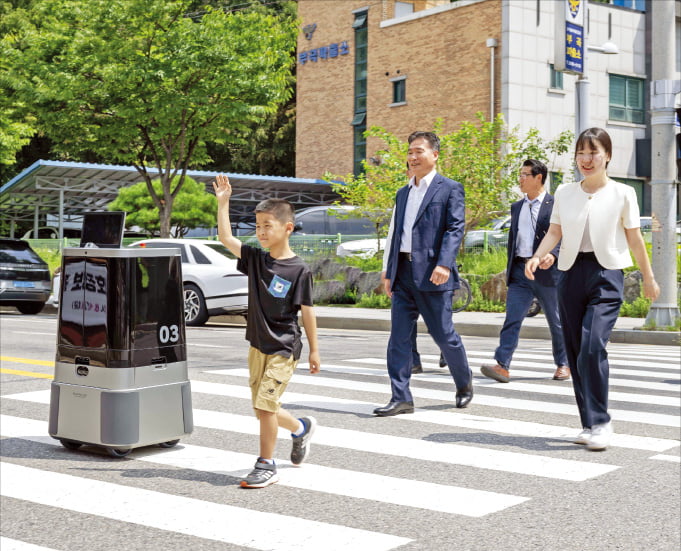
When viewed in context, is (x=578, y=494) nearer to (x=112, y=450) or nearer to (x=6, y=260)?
Result: (x=112, y=450)

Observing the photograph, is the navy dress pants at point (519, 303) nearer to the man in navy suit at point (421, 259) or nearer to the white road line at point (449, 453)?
the man in navy suit at point (421, 259)

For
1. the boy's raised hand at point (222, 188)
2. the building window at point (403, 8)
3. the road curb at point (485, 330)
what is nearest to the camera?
the boy's raised hand at point (222, 188)

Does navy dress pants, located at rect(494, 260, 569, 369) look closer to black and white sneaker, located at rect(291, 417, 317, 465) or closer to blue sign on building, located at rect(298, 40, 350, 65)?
black and white sneaker, located at rect(291, 417, 317, 465)

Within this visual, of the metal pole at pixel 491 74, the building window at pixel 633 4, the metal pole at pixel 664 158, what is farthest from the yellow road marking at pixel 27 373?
the building window at pixel 633 4

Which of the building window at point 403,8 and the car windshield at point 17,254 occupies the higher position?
the building window at point 403,8

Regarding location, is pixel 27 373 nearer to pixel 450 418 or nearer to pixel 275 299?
pixel 450 418

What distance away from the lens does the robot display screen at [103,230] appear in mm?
5781

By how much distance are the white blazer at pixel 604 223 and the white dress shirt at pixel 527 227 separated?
2748mm

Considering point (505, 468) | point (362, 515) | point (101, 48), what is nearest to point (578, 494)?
point (505, 468)

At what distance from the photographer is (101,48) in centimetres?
2392

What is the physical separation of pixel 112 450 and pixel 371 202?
18.3 m

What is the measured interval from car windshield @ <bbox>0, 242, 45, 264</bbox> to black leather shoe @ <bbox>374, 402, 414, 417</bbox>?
1622cm

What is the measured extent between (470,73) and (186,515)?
3194cm

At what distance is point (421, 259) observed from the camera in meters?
7.10
